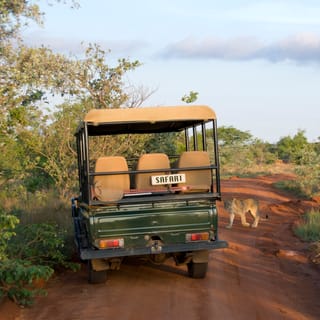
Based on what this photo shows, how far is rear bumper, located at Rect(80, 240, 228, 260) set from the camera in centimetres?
785

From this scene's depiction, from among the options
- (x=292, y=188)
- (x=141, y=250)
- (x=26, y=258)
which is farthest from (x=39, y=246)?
(x=292, y=188)

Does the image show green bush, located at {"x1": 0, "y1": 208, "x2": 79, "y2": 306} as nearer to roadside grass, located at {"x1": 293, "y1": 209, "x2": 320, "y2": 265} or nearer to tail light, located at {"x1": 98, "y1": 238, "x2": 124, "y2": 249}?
tail light, located at {"x1": 98, "y1": 238, "x2": 124, "y2": 249}

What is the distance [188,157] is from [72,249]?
2.75 metres

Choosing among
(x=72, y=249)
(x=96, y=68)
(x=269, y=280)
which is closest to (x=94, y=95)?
(x=96, y=68)

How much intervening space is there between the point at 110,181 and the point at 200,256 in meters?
1.55

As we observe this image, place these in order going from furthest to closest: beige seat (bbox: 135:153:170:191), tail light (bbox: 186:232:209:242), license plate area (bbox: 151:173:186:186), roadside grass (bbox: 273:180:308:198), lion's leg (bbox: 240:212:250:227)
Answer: roadside grass (bbox: 273:180:308:198) → lion's leg (bbox: 240:212:250:227) → beige seat (bbox: 135:153:170:191) → license plate area (bbox: 151:173:186:186) → tail light (bbox: 186:232:209:242)

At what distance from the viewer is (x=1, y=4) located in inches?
340

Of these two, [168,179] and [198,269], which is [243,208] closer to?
[198,269]

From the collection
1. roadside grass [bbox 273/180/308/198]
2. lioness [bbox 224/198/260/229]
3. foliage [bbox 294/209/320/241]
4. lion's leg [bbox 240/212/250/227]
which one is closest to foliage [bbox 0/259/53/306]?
foliage [bbox 294/209/320/241]

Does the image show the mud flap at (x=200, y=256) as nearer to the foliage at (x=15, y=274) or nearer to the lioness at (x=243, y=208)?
the foliage at (x=15, y=274)

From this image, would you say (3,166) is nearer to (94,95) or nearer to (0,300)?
(94,95)

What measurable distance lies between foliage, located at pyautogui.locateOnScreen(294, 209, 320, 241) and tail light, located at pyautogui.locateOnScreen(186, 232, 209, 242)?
3256 mm

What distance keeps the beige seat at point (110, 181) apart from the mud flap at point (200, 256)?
125 centimetres

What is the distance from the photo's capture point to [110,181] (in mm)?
8453
